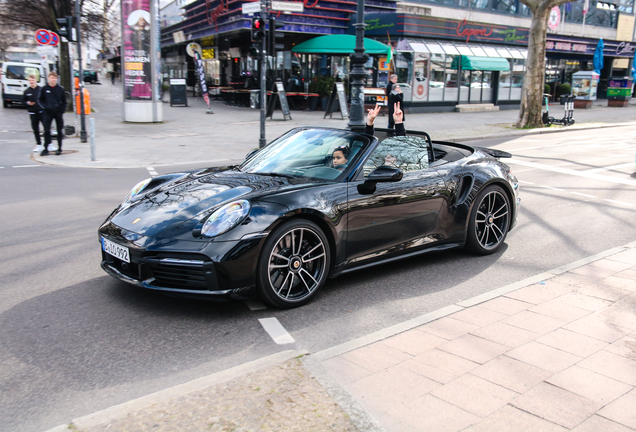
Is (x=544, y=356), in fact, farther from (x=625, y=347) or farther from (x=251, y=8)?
(x=251, y=8)

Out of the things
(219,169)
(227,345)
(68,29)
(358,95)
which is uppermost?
(68,29)

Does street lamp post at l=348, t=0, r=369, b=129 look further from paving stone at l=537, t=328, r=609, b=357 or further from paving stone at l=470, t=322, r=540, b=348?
paving stone at l=537, t=328, r=609, b=357

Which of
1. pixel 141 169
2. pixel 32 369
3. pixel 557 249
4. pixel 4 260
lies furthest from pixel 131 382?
pixel 141 169

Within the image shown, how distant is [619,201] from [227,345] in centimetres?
723

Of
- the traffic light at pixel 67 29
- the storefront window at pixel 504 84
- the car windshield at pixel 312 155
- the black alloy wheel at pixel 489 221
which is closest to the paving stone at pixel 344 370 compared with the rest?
the car windshield at pixel 312 155

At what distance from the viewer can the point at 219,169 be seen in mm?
5363

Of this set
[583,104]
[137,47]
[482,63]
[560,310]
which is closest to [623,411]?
[560,310]

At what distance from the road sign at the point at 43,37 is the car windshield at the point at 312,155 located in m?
Answer: 16.5

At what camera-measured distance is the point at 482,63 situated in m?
30.4

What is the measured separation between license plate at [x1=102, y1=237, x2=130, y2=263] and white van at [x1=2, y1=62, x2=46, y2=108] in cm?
2585

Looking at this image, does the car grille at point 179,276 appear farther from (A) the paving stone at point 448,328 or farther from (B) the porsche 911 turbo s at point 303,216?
(A) the paving stone at point 448,328

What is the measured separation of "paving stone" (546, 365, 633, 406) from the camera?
117 inches

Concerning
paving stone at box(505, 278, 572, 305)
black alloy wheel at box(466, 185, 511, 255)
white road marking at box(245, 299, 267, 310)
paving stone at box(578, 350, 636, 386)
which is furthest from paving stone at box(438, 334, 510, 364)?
black alloy wheel at box(466, 185, 511, 255)

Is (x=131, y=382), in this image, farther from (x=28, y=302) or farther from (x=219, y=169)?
(x=219, y=169)
